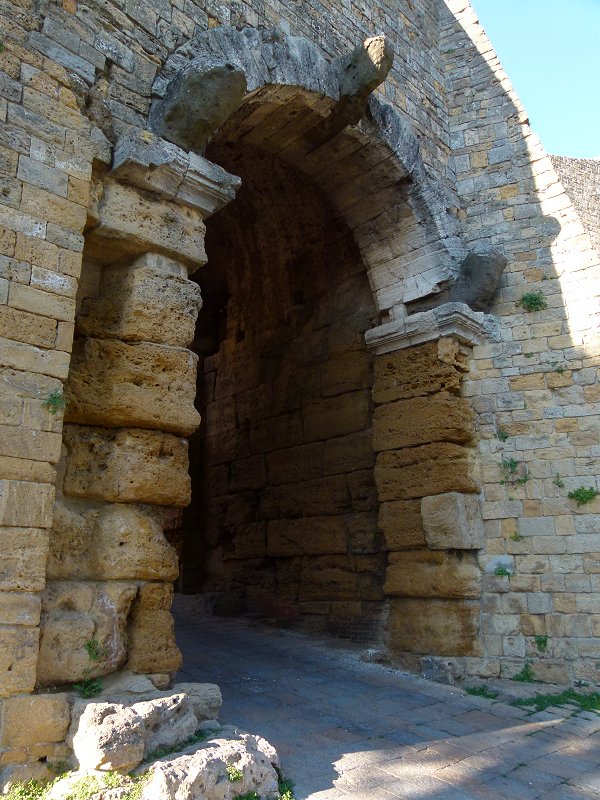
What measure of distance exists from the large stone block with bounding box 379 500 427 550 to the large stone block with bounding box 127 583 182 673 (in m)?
2.77

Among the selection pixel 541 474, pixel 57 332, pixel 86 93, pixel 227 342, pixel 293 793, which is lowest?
pixel 293 793

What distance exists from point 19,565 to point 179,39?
366 centimetres

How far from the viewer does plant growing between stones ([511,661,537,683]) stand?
5340mm

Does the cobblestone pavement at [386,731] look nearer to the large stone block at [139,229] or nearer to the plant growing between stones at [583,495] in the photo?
the plant growing between stones at [583,495]

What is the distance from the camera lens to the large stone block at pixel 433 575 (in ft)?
18.6

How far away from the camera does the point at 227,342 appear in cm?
928

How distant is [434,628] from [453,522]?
913 mm

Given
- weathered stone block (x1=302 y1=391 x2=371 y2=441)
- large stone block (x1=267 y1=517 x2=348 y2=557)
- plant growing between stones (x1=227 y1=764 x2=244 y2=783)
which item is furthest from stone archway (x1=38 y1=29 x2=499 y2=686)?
large stone block (x1=267 y1=517 x2=348 y2=557)

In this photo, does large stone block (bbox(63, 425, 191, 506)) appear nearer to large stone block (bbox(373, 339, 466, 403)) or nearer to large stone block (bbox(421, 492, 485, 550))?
large stone block (bbox(421, 492, 485, 550))

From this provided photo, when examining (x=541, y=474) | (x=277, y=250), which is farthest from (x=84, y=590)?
(x=277, y=250)

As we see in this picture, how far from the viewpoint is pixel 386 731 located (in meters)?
4.11

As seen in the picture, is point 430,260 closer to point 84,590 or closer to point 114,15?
point 114,15

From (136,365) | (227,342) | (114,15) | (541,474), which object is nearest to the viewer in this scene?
(136,365)

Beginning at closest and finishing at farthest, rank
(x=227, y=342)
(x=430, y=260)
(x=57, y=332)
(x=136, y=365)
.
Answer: (x=57, y=332) < (x=136, y=365) < (x=430, y=260) < (x=227, y=342)
